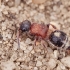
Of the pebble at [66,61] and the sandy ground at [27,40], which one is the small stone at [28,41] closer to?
the sandy ground at [27,40]

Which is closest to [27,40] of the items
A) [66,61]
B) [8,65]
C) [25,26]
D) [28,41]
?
[28,41]

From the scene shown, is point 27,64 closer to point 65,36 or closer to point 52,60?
point 52,60

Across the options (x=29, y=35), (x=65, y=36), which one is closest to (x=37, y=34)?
(x=29, y=35)

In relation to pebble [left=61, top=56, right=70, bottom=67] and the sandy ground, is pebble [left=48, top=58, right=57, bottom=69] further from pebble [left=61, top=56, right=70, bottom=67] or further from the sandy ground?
pebble [left=61, top=56, right=70, bottom=67]

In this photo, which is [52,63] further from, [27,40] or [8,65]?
[8,65]

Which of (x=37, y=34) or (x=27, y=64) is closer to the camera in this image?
(x=27, y=64)

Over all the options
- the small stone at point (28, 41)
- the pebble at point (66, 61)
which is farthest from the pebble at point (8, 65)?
the pebble at point (66, 61)
